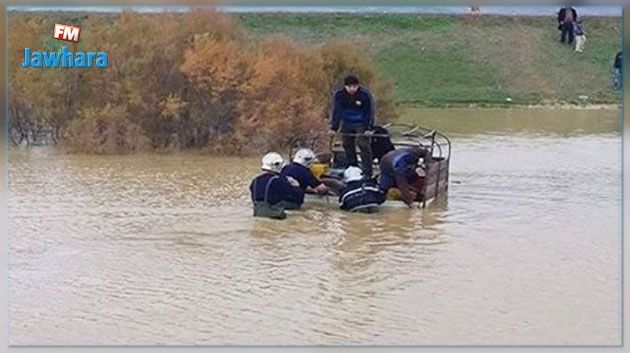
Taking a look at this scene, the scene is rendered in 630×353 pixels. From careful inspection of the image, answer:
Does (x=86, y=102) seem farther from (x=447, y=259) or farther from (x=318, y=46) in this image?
(x=447, y=259)

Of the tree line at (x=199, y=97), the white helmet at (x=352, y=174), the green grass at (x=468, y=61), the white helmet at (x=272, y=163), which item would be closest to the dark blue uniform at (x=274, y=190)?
the white helmet at (x=272, y=163)

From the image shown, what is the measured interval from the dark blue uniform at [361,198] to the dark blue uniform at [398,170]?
0.10 meters

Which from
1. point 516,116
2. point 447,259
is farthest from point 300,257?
point 516,116

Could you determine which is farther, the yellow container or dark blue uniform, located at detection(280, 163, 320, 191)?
the yellow container

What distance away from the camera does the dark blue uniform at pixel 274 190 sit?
24.6ft

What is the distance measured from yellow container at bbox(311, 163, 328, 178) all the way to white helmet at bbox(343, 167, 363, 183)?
9.7 inches

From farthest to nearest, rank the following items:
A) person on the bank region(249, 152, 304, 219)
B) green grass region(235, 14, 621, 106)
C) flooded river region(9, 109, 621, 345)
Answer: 1. person on the bank region(249, 152, 304, 219)
2. green grass region(235, 14, 621, 106)
3. flooded river region(9, 109, 621, 345)

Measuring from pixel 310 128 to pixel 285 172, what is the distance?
2.72 m

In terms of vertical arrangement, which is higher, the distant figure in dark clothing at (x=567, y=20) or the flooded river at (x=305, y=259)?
the distant figure in dark clothing at (x=567, y=20)

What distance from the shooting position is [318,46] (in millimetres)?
9281

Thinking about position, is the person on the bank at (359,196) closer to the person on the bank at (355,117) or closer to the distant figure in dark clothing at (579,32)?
the person on the bank at (355,117)

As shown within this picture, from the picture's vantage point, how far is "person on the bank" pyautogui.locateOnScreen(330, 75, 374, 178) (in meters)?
7.78

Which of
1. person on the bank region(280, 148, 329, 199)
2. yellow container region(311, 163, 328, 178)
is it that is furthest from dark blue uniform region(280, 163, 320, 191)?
yellow container region(311, 163, 328, 178)

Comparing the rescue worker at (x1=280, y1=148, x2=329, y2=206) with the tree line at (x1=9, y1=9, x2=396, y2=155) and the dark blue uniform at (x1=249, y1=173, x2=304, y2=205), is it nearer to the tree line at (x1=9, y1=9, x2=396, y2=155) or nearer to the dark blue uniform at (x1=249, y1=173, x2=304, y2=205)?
the dark blue uniform at (x1=249, y1=173, x2=304, y2=205)
